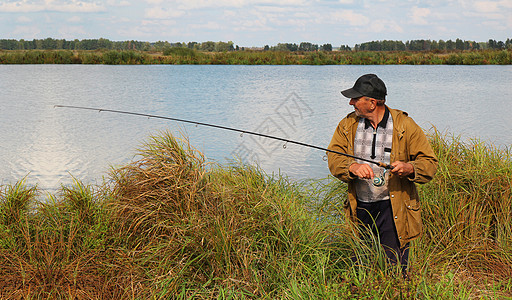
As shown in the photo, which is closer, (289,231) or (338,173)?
(338,173)

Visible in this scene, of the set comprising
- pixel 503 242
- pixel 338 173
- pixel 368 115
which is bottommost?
pixel 503 242

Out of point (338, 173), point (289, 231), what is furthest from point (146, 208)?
point (338, 173)

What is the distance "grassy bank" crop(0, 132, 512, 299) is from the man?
181 millimetres

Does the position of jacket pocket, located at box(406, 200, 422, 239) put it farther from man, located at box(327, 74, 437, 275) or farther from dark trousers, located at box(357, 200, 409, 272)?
dark trousers, located at box(357, 200, 409, 272)

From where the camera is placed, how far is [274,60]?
138ft

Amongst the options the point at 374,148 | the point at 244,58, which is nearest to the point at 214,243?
the point at 374,148

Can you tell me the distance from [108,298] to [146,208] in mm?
761

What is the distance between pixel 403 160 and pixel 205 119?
9.96 metres

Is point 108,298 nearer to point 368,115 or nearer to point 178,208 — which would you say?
point 178,208

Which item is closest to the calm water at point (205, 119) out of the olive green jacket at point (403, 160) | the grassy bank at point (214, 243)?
the grassy bank at point (214, 243)

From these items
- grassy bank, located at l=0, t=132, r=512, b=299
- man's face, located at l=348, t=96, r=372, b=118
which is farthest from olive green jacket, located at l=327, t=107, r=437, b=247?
grassy bank, located at l=0, t=132, r=512, b=299

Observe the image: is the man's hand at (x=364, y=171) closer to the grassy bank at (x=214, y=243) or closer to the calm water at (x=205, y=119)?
the grassy bank at (x=214, y=243)

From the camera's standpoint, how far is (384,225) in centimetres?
350

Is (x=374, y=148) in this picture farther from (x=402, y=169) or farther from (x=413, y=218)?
(x=413, y=218)
